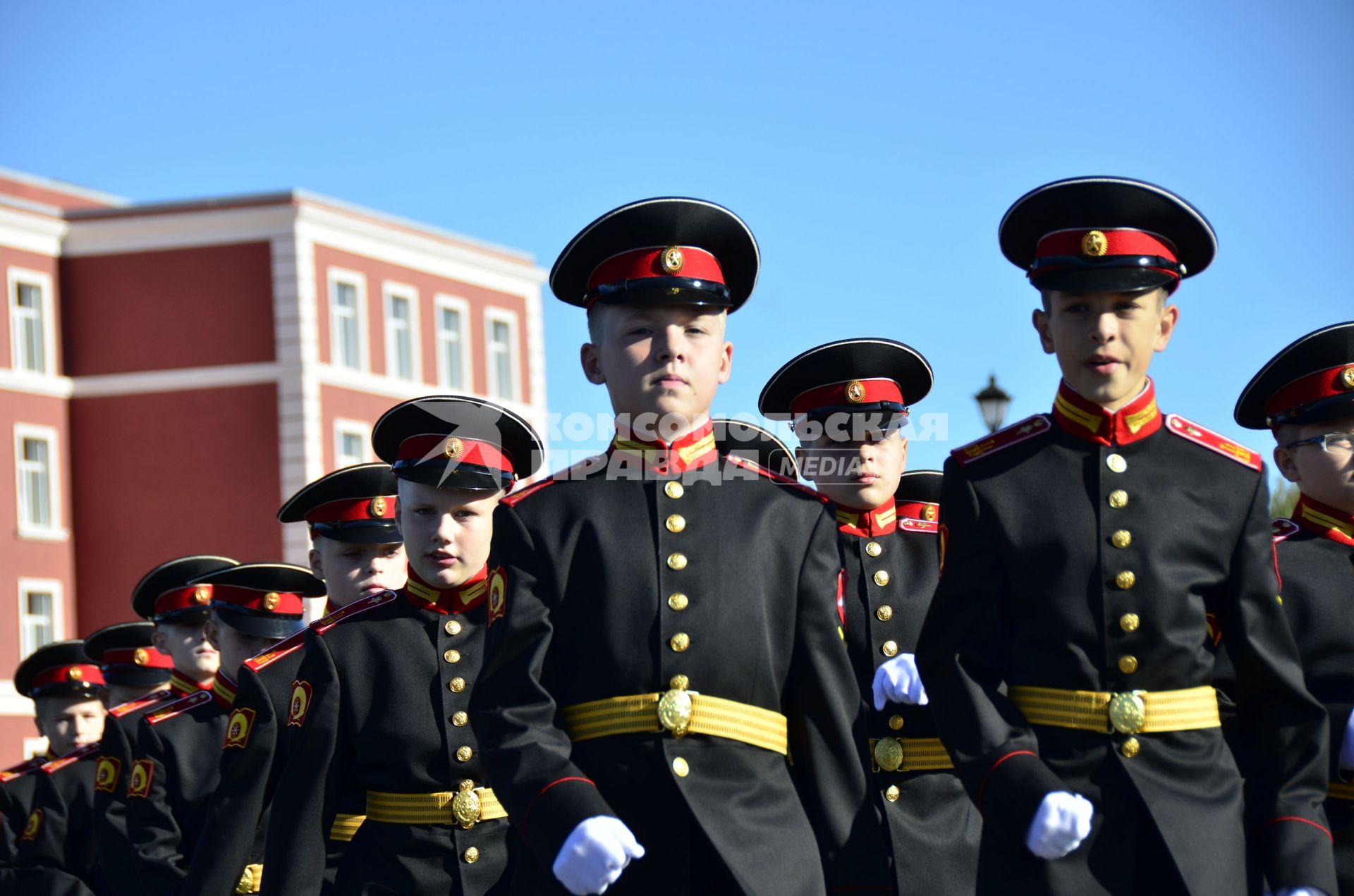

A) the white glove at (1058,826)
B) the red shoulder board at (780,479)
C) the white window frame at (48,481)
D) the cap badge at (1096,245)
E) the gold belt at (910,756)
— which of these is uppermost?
the white window frame at (48,481)

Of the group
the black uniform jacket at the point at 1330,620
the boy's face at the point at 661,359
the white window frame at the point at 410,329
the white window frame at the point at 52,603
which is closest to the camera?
the boy's face at the point at 661,359

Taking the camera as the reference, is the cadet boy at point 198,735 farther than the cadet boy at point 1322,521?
Yes

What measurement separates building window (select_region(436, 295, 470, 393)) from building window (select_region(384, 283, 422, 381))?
0.82 metres

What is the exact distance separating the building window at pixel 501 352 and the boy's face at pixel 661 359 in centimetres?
4309

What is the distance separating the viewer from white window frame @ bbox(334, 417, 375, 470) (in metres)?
43.6

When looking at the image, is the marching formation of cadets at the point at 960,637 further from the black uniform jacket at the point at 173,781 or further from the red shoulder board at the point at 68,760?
the red shoulder board at the point at 68,760

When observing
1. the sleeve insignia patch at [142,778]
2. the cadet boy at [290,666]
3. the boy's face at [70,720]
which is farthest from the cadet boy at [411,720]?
the boy's face at [70,720]

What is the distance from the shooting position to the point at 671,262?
5.73 metres

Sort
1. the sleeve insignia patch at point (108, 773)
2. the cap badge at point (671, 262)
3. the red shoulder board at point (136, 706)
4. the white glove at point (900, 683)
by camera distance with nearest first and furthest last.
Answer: the cap badge at point (671, 262) → the white glove at point (900, 683) → the sleeve insignia patch at point (108, 773) → the red shoulder board at point (136, 706)

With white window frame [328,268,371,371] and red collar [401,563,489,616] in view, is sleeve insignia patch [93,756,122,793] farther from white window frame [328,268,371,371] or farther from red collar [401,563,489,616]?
white window frame [328,268,371,371]

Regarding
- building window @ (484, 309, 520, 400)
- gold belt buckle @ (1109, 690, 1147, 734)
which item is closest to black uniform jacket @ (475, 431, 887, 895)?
gold belt buckle @ (1109, 690, 1147, 734)

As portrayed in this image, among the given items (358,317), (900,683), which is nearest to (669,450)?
(900,683)

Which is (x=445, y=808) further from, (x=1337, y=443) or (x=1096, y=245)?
(x=1337, y=443)

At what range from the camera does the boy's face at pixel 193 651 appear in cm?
1203
